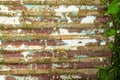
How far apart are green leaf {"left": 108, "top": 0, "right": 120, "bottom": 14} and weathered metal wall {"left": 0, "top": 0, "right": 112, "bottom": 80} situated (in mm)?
166

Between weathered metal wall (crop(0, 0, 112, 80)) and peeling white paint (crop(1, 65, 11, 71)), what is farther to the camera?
peeling white paint (crop(1, 65, 11, 71))

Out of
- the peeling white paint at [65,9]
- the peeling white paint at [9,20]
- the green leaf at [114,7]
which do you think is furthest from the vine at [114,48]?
the peeling white paint at [9,20]

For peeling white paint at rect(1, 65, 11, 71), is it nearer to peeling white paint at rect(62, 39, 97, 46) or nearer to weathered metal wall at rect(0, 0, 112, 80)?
weathered metal wall at rect(0, 0, 112, 80)

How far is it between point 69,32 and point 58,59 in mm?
380

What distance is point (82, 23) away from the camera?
4012mm

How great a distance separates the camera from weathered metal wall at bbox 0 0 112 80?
391 cm

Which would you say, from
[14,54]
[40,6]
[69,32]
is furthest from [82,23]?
[14,54]

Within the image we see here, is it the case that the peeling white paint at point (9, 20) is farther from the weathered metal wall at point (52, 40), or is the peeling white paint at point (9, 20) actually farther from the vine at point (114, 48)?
the vine at point (114, 48)

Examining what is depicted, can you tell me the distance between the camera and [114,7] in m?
3.83

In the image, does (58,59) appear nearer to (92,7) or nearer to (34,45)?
(34,45)

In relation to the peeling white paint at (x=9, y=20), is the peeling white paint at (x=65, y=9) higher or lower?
higher

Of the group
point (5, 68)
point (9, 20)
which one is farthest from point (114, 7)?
point (5, 68)

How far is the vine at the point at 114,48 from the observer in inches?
152

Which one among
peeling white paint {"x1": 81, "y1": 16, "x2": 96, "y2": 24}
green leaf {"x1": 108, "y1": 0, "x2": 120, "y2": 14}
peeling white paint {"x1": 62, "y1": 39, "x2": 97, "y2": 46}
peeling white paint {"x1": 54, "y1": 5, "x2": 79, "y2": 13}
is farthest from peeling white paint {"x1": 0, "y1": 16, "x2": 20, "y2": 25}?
green leaf {"x1": 108, "y1": 0, "x2": 120, "y2": 14}
